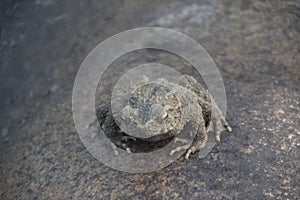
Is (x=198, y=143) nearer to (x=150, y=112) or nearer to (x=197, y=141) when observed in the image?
(x=197, y=141)

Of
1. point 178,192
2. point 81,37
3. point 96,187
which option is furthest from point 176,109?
point 81,37

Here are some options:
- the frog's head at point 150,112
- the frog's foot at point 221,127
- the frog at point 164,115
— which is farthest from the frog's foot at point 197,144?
the frog's head at point 150,112

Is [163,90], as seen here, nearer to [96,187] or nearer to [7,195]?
[96,187]

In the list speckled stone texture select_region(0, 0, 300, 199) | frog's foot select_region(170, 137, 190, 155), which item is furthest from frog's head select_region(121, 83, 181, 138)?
speckled stone texture select_region(0, 0, 300, 199)

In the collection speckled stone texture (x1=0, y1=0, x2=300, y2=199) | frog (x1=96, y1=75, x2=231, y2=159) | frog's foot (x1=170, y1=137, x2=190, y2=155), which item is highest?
frog (x1=96, y1=75, x2=231, y2=159)

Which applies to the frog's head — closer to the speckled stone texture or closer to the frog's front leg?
the frog's front leg

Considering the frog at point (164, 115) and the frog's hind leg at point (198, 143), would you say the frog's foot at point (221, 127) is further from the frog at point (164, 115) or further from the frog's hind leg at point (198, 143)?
the frog's hind leg at point (198, 143)
